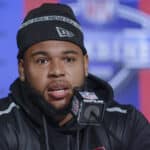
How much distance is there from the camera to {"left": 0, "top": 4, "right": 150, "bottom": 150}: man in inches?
38.9

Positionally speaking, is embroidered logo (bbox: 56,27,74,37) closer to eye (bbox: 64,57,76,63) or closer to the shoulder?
eye (bbox: 64,57,76,63)

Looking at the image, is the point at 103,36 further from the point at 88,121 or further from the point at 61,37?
the point at 88,121

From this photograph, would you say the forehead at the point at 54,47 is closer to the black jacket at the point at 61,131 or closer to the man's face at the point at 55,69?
the man's face at the point at 55,69

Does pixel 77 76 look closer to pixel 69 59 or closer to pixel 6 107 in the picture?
pixel 69 59

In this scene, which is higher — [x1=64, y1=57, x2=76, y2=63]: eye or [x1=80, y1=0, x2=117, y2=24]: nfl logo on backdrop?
[x1=80, y1=0, x2=117, y2=24]: nfl logo on backdrop

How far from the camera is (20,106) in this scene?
108cm

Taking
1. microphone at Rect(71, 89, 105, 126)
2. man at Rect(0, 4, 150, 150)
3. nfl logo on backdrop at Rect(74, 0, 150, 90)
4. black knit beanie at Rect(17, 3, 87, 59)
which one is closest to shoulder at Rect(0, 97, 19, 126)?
man at Rect(0, 4, 150, 150)

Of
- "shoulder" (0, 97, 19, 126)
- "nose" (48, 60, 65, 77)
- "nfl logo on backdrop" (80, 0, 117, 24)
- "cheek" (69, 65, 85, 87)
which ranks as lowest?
"shoulder" (0, 97, 19, 126)

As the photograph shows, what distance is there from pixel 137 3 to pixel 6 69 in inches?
19.4

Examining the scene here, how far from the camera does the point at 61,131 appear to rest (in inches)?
41.5

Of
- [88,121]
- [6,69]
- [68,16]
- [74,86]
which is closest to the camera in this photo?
[88,121]

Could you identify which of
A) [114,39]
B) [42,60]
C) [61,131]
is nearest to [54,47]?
A: [42,60]

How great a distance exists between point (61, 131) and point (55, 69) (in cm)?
15

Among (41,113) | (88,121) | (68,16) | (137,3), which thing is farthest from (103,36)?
(88,121)
